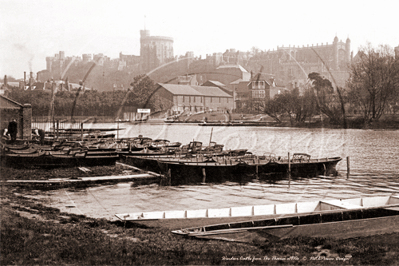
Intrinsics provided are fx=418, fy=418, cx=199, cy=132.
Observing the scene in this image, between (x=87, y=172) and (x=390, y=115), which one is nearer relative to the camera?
(x=87, y=172)

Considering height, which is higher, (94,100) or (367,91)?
(94,100)

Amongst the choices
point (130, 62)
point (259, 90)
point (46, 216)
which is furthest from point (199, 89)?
point (46, 216)

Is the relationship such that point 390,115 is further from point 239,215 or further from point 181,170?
Result: point 239,215

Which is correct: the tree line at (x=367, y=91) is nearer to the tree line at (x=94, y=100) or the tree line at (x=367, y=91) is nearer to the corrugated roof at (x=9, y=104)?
the tree line at (x=94, y=100)

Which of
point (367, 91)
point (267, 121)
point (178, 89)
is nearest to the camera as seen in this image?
point (367, 91)

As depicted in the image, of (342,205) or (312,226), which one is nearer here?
(312,226)

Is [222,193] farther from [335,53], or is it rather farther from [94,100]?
[335,53]

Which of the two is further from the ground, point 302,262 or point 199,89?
point 199,89

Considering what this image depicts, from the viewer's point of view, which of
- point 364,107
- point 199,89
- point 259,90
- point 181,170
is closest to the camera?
point 181,170

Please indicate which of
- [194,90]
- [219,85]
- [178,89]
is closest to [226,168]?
[178,89]
